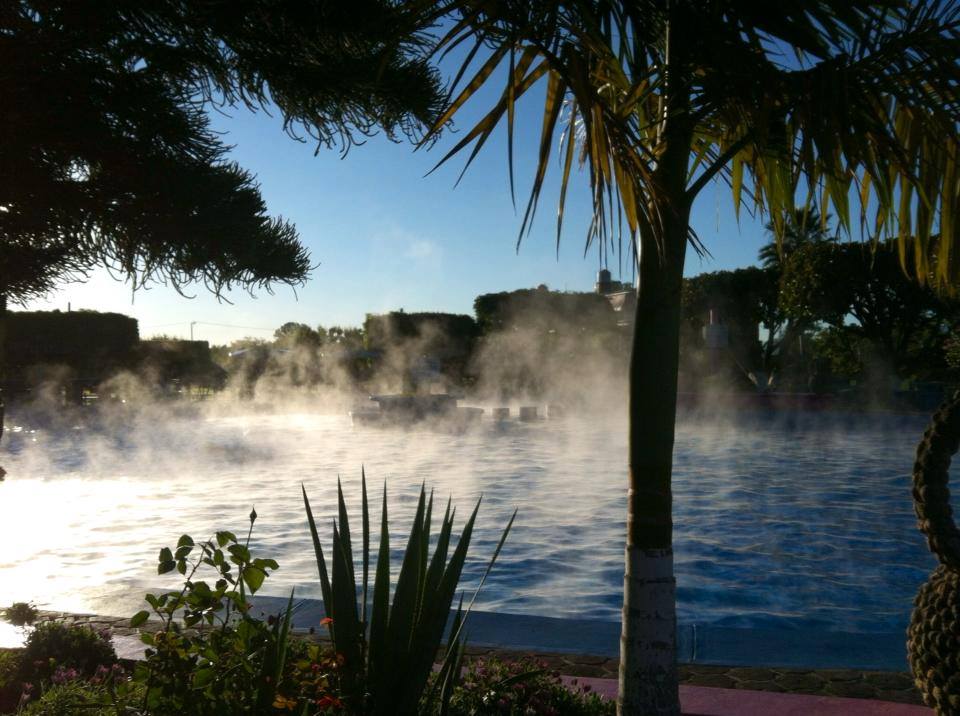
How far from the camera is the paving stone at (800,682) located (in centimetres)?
368

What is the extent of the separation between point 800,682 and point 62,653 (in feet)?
10.7

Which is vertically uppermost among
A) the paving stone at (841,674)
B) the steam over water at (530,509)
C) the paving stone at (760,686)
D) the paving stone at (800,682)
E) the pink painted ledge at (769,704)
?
the pink painted ledge at (769,704)

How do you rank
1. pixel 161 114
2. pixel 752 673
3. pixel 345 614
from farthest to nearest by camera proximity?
1. pixel 161 114
2. pixel 752 673
3. pixel 345 614

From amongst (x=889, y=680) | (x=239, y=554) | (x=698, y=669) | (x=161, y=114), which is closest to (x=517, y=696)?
(x=239, y=554)

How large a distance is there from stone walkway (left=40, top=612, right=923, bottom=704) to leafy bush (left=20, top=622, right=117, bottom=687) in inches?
39.5

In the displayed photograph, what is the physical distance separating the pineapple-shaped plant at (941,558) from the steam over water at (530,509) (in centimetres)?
316

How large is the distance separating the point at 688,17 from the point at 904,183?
3.71ft

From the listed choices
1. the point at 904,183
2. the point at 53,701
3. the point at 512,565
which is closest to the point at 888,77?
the point at 904,183

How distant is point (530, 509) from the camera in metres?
10.4

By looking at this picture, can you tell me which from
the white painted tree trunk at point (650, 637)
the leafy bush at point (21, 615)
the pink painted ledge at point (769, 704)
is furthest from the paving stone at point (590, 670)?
the leafy bush at point (21, 615)

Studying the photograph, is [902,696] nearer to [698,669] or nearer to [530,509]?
[698,669]

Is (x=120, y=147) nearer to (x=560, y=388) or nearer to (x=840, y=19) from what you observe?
(x=840, y=19)

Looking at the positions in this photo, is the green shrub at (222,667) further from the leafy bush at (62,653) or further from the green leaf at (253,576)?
the leafy bush at (62,653)

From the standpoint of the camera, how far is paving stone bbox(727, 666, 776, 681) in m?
3.83
